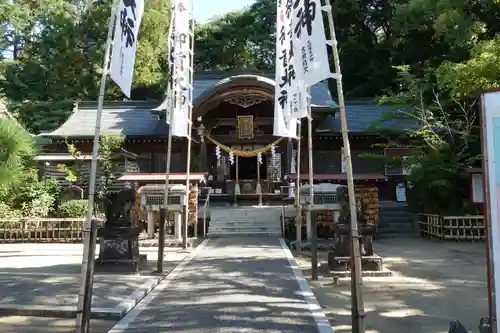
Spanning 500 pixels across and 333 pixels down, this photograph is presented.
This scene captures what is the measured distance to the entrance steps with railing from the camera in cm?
1639

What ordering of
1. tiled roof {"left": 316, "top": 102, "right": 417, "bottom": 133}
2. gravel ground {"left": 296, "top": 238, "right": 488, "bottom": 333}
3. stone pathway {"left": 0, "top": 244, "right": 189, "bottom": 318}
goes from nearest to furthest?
1. gravel ground {"left": 296, "top": 238, "right": 488, "bottom": 333}
2. stone pathway {"left": 0, "top": 244, "right": 189, "bottom": 318}
3. tiled roof {"left": 316, "top": 102, "right": 417, "bottom": 133}

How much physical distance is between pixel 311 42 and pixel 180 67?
238 inches

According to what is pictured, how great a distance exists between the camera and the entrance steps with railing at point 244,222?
1639cm

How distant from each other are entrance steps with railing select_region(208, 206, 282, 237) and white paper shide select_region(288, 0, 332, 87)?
1087 cm

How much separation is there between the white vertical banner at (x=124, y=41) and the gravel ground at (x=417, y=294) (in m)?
3.92

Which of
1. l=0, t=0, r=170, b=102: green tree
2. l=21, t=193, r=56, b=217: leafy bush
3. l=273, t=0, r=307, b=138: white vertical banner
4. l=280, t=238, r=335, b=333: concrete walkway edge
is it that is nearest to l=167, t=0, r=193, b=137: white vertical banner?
l=273, t=0, r=307, b=138: white vertical banner

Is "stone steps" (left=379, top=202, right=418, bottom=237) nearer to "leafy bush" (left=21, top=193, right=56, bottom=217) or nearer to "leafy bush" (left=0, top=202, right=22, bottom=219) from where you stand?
"leafy bush" (left=21, top=193, right=56, bottom=217)

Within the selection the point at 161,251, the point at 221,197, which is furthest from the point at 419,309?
the point at 221,197

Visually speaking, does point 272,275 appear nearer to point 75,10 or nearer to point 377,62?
point 377,62

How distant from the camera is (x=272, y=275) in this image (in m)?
8.55

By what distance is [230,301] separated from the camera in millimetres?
6402

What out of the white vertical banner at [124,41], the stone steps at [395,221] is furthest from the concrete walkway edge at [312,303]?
the stone steps at [395,221]

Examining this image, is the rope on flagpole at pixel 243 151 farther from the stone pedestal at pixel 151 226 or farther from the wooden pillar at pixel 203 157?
the stone pedestal at pixel 151 226

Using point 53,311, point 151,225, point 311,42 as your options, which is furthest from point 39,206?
point 311,42
